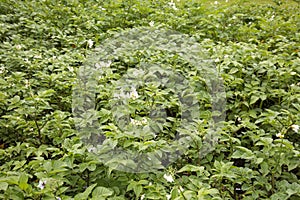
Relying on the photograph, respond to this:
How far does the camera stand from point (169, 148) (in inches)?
72.0

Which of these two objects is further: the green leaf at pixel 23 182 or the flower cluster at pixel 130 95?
the flower cluster at pixel 130 95

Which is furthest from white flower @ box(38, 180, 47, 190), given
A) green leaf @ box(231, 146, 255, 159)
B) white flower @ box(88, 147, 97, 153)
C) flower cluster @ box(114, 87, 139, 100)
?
green leaf @ box(231, 146, 255, 159)

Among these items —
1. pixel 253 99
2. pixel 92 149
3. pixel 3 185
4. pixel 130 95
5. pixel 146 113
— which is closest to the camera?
pixel 3 185

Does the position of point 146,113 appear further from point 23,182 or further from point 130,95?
point 23,182

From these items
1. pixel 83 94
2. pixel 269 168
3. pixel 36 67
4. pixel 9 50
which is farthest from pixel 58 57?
pixel 269 168

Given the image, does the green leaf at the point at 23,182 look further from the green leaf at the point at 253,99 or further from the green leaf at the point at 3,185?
the green leaf at the point at 253,99

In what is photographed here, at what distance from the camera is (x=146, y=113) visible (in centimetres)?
215

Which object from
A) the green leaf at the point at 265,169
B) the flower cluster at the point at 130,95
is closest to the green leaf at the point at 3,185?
the flower cluster at the point at 130,95

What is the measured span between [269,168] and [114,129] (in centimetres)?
93

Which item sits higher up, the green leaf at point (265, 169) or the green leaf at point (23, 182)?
the green leaf at point (23, 182)

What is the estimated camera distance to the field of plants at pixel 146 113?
1.68 m

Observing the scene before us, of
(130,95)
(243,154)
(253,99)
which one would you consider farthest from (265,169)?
(130,95)

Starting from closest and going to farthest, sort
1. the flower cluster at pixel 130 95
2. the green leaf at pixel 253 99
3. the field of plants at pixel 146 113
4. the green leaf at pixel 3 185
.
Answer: the green leaf at pixel 3 185 < the field of plants at pixel 146 113 < the flower cluster at pixel 130 95 < the green leaf at pixel 253 99

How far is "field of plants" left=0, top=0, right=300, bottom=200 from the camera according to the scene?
168 cm
